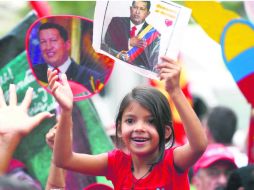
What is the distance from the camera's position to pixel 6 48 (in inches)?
197

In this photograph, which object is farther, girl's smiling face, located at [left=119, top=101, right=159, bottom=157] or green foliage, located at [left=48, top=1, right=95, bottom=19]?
green foliage, located at [left=48, top=1, right=95, bottom=19]

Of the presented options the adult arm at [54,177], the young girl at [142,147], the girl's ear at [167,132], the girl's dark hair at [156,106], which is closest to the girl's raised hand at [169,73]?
the young girl at [142,147]

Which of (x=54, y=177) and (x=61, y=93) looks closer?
(x=61, y=93)

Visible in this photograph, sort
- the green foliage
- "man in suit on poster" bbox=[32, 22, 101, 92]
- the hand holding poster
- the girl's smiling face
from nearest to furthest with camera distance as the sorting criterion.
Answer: the girl's smiling face, the hand holding poster, "man in suit on poster" bbox=[32, 22, 101, 92], the green foliage

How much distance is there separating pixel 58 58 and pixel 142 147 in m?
0.82

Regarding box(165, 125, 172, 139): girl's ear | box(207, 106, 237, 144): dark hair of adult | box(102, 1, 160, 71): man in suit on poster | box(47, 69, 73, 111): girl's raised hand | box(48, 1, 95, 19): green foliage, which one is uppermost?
box(102, 1, 160, 71): man in suit on poster

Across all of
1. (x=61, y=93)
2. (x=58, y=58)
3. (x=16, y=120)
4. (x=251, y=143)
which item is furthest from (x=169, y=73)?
(x=251, y=143)

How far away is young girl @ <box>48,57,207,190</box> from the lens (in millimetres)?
3625

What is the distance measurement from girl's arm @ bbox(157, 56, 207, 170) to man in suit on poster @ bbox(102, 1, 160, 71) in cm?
32

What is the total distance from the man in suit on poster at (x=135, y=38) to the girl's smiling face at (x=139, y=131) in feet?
0.87

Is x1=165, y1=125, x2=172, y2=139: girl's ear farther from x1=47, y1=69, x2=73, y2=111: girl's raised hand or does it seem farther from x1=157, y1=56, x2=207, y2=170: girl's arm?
x1=47, y1=69, x2=73, y2=111: girl's raised hand

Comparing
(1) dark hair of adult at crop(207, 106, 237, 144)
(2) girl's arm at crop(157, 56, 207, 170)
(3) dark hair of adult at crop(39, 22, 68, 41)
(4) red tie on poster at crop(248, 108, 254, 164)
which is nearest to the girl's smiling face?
(2) girl's arm at crop(157, 56, 207, 170)

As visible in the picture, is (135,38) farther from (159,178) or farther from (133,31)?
(159,178)

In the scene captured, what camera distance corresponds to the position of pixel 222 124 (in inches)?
270
